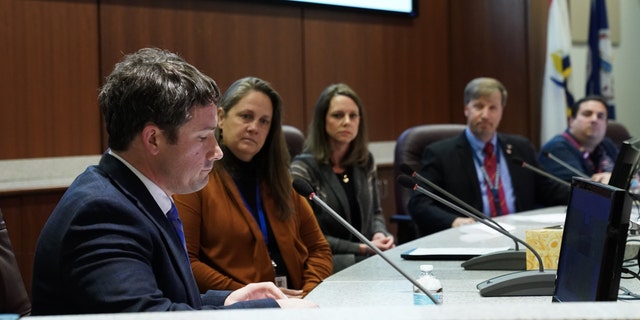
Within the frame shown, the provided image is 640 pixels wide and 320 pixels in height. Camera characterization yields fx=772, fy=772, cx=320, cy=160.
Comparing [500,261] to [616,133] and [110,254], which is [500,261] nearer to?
[110,254]

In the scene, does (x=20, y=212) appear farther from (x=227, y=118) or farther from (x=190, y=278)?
(x=190, y=278)

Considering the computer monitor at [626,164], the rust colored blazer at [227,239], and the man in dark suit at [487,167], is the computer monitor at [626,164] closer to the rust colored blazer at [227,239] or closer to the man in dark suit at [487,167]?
the rust colored blazer at [227,239]

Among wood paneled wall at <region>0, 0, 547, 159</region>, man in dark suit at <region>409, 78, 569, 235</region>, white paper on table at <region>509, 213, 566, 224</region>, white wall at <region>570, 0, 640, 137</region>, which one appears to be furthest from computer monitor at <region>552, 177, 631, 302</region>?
white wall at <region>570, 0, 640, 137</region>

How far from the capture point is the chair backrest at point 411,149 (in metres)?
4.20

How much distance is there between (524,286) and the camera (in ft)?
6.54

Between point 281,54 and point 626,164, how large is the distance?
330 cm

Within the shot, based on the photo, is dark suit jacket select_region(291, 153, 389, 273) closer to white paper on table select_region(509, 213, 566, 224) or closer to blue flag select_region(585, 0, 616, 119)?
white paper on table select_region(509, 213, 566, 224)

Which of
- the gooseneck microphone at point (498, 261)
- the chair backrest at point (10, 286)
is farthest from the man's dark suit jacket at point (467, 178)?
the chair backrest at point (10, 286)

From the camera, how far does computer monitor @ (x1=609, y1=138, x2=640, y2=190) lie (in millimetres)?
2287

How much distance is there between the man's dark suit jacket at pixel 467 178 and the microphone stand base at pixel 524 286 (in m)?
1.82

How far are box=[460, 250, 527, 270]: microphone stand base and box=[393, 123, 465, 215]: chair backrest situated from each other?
1716mm

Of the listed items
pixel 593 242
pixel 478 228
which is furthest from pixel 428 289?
pixel 478 228

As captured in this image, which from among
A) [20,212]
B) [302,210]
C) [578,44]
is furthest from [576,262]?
[578,44]

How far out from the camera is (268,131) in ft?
9.42
